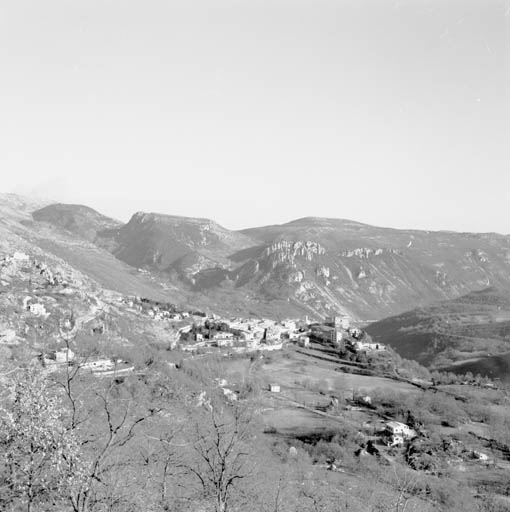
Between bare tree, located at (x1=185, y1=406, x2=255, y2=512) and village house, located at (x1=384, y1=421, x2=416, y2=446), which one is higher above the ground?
bare tree, located at (x1=185, y1=406, x2=255, y2=512)

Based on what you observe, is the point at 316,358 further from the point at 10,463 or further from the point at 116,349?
the point at 10,463

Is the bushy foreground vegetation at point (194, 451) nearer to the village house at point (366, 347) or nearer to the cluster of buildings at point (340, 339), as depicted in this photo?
the cluster of buildings at point (340, 339)

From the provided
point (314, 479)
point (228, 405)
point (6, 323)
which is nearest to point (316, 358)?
point (228, 405)

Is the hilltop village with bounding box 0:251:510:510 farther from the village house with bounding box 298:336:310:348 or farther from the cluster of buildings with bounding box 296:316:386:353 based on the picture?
the cluster of buildings with bounding box 296:316:386:353

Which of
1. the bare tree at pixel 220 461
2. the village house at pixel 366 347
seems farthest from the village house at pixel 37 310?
the village house at pixel 366 347

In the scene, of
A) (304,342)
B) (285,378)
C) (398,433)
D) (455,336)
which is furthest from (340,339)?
(398,433)

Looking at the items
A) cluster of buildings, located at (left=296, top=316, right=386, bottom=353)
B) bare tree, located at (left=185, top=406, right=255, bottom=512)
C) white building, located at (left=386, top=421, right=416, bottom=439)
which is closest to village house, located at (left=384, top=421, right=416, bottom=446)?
white building, located at (left=386, top=421, right=416, bottom=439)

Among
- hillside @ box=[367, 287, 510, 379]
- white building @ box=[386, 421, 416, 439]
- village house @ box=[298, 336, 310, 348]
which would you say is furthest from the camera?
hillside @ box=[367, 287, 510, 379]

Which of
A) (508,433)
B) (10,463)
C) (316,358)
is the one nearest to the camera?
(10,463)
